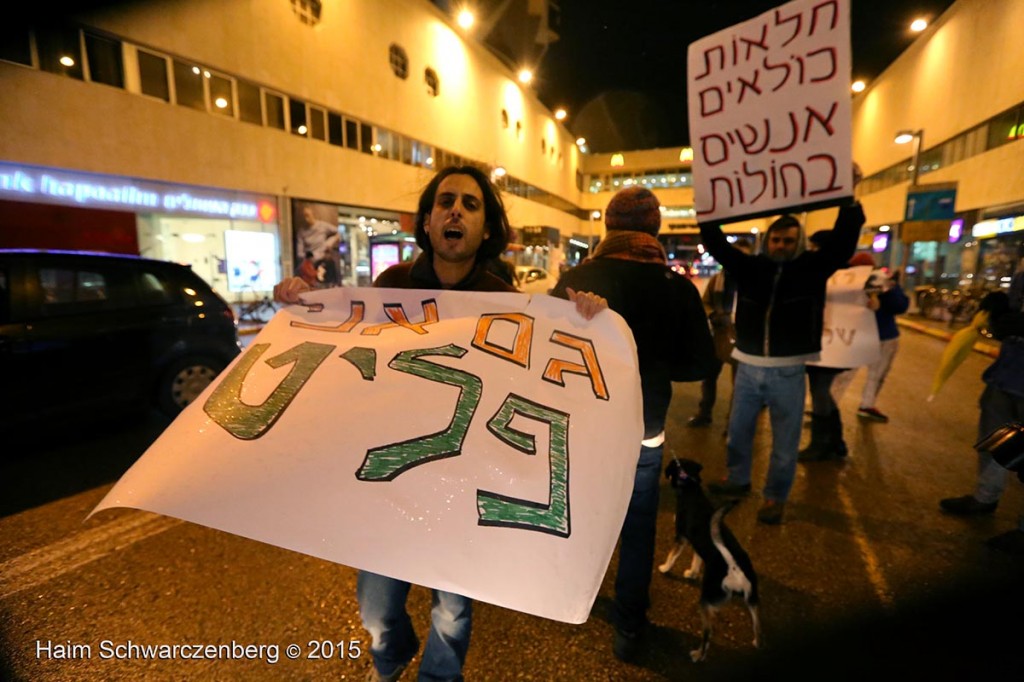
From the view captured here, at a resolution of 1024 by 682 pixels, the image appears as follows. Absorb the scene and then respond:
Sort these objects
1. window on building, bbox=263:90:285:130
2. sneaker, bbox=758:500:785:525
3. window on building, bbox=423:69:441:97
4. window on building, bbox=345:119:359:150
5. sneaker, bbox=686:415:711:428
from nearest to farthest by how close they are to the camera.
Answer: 1. sneaker, bbox=758:500:785:525
2. sneaker, bbox=686:415:711:428
3. window on building, bbox=263:90:285:130
4. window on building, bbox=345:119:359:150
5. window on building, bbox=423:69:441:97

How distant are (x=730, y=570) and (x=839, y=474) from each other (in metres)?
2.77

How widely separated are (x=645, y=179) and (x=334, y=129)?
4104 centimetres

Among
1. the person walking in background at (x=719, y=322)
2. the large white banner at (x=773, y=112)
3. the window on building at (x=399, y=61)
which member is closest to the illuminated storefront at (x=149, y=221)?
the window on building at (x=399, y=61)

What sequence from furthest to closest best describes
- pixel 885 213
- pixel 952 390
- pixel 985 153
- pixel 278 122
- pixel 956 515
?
pixel 885 213 < pixel 985 153 < pixel 278 122 < pixel 952 390 < pixel 956 515

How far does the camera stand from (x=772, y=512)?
3299mm

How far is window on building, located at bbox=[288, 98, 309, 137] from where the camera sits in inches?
579

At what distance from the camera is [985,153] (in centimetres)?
1733

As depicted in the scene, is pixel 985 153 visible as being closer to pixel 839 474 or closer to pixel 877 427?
pixel 877 427

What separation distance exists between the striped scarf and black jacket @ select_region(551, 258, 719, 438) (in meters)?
0.03

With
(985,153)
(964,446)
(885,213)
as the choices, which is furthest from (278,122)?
(885,213)

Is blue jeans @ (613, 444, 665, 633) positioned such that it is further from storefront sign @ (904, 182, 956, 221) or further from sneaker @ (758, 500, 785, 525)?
storefront sign @ (904, 182, 956, 221)

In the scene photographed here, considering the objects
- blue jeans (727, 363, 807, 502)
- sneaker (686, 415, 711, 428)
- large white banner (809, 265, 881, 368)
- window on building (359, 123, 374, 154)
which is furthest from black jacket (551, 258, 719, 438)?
window on building (359, 123, 374, 154)

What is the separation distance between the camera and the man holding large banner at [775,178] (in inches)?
94.5

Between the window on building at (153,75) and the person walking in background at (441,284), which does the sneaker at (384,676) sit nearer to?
the person walking in background at (441,284)
